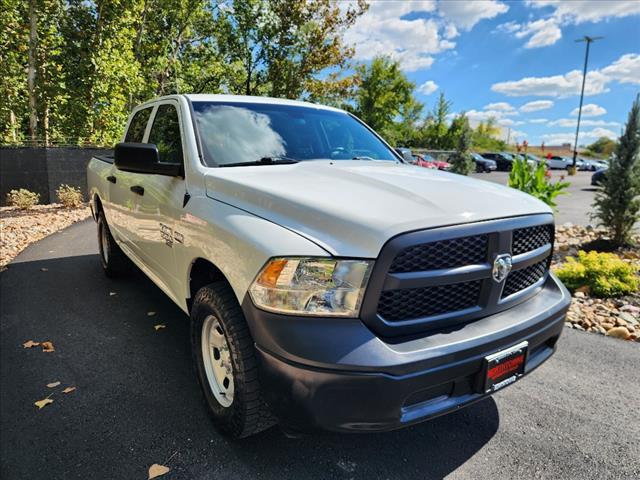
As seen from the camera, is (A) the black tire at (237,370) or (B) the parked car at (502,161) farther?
(B) the parked car at (502,161)

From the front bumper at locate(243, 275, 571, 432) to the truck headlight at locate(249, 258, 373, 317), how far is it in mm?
46

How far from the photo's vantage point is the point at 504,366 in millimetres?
2043

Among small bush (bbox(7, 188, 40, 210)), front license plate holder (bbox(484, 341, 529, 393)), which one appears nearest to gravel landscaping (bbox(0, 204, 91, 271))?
small bush (bbox(7, 188, 40, 210))

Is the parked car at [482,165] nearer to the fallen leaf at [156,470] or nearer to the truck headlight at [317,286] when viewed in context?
the truck headlight at [317,286]

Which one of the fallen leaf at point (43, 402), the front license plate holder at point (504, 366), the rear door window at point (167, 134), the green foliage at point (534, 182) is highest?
the rear door window at point (167, 134)

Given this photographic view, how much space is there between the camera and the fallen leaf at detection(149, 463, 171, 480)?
217cm

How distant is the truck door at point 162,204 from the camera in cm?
291

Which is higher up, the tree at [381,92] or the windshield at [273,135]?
the tree at [381,92]

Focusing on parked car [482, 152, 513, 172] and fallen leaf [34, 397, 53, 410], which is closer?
fallen leaf [34, 397, 53, 410]

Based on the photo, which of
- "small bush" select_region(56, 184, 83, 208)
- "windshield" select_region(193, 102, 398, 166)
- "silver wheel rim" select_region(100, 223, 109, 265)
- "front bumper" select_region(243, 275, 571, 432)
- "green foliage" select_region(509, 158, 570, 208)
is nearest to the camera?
"front bumper" select_region(243, 275, 571, 432)

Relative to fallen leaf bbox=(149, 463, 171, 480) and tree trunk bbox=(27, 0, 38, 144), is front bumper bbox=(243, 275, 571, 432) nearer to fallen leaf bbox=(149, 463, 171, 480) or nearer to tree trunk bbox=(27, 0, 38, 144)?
fallen leaf bbox=(149, 463, 171, 480)

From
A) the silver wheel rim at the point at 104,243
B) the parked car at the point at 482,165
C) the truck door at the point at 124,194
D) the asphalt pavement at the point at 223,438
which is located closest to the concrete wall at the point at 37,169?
the silver wheel rim at the point at 104,243

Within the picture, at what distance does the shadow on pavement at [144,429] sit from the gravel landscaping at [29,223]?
3.34 metres

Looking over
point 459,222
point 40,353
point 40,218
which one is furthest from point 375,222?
point 40,218
